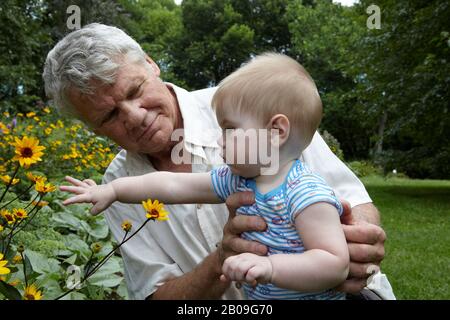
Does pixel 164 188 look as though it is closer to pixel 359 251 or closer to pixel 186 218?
pixel 186 218

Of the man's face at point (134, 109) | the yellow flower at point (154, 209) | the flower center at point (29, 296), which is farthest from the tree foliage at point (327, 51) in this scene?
the flower center at point (29, 296)

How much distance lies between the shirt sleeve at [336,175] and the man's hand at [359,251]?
34 cm

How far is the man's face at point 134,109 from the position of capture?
1.88 meters

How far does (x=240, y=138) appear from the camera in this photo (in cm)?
133

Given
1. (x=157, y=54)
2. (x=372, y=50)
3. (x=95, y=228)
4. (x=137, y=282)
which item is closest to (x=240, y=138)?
(x=137, y=282)

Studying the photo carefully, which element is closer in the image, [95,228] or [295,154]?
[295,154]

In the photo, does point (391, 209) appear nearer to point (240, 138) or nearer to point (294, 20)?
point (240, 138)

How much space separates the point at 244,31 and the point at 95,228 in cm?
2599

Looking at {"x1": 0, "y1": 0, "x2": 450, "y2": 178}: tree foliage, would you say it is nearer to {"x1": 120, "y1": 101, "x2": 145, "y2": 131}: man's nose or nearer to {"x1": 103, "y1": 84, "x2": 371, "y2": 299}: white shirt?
{"x1": 103, "y1": 84, "x2": 371, "y2": 299}: white shirt

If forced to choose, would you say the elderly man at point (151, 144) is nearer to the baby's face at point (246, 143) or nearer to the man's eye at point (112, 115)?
the man's eye at point (112, 115)

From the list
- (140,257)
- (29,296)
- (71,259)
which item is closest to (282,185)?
(29,296)

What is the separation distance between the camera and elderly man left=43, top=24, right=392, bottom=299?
5.92 ft

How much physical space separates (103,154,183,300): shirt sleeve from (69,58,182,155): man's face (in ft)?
0.65

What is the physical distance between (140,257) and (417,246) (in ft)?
15.0
